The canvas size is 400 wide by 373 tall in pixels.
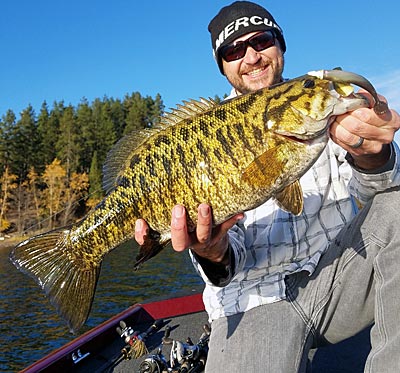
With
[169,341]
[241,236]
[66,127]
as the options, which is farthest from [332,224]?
[66,127]

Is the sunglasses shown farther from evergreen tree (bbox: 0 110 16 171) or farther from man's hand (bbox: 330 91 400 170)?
evergreen tree (bbox: 0 110 16 171)

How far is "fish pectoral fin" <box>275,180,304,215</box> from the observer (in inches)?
119

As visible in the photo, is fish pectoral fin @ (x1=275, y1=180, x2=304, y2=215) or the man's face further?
the man's face

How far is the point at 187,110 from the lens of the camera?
10.5 feet

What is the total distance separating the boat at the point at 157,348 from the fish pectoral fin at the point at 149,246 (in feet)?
9.21

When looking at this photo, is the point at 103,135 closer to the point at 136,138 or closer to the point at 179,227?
the point at 136,138

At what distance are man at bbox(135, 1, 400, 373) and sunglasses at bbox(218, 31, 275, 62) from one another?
1.31 meters

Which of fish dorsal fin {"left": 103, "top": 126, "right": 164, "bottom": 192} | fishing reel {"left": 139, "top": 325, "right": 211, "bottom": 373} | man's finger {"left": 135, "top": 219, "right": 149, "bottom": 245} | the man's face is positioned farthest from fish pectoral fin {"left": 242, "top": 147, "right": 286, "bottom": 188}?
fishing reel {"left": 139, "top": 325, "right": 211, "bottom": 373}

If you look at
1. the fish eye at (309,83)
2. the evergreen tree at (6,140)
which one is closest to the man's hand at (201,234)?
the fish eye at (309,83)

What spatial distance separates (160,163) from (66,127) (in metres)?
72.5

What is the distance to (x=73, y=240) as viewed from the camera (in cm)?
328

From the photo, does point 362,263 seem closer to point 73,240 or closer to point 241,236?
point 241,236

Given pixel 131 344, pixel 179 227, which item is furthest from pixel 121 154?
pixel 131 344

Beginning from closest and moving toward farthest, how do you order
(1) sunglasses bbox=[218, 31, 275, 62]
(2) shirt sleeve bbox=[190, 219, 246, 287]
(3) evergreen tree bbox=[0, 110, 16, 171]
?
(2) shirt sleeve bbox=[190, 219, 246, 287] < (1) sunglasses bbox=[218, 31, 275, 62] < (3) evergreen tree bbox=[0, 110, 16, 171]
